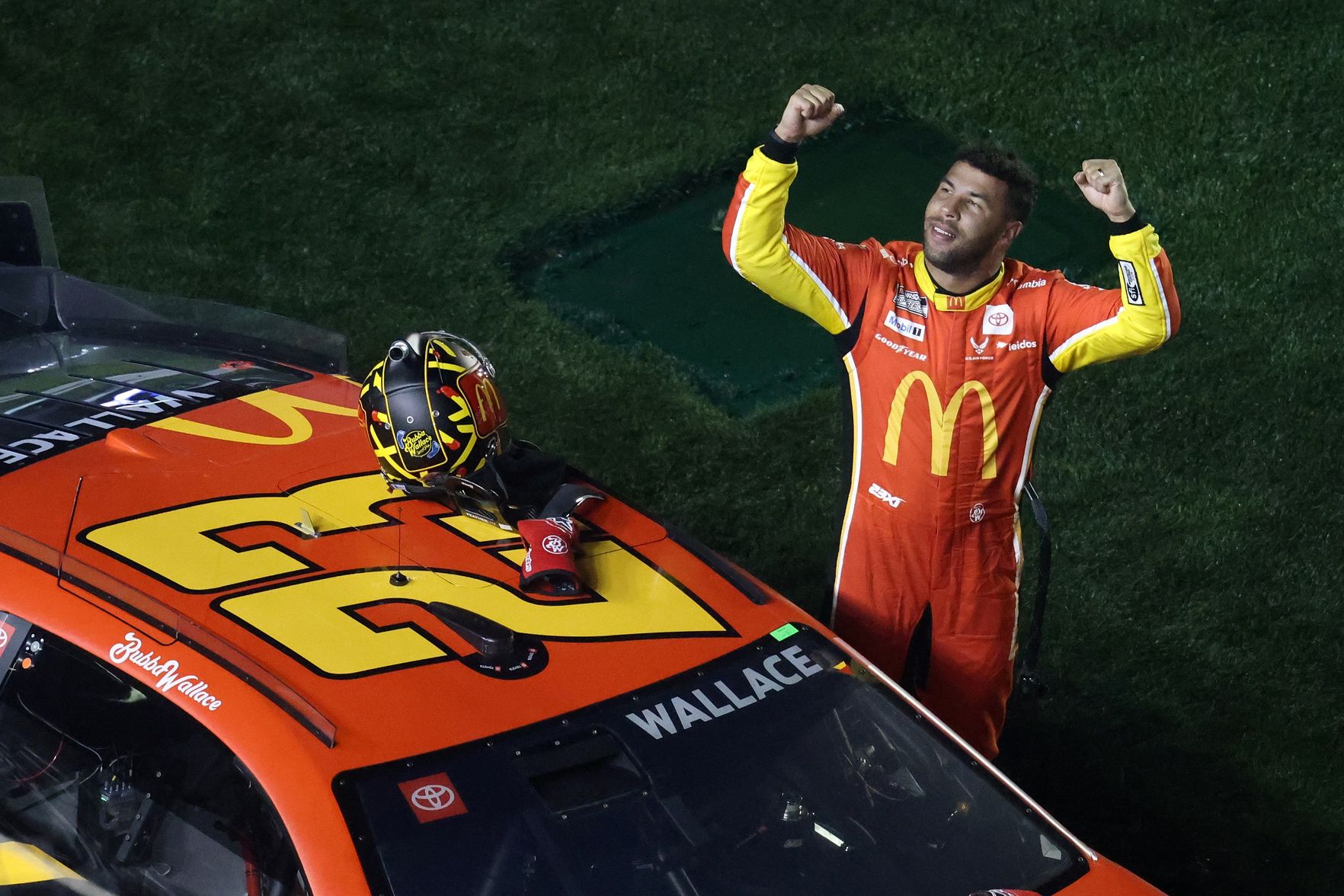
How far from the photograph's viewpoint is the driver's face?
14.1 ft

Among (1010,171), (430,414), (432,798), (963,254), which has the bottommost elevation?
(432,798)

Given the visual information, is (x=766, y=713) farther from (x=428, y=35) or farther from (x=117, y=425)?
(x=428, y=35)

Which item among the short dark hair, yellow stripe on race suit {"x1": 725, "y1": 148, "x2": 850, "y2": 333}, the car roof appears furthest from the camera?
the short dark hair

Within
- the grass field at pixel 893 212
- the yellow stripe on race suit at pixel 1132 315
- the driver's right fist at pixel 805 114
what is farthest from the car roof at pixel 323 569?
the grass field at pixel 893 212

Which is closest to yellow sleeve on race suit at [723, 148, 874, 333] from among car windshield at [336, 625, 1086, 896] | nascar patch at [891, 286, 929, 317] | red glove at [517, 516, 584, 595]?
nascar patch at [891, 286, 929, 317]

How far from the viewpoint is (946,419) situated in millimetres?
4375

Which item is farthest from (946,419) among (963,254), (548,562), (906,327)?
(548,562)

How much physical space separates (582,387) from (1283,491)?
313cm

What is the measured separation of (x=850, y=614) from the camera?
466 cm

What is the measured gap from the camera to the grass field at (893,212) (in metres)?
5.77

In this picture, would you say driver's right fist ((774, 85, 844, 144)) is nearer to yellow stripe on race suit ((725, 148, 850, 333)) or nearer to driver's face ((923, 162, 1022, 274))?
yellow stripe on race suit ((725, 148, 850, 333))

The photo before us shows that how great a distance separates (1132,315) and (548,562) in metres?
1.75

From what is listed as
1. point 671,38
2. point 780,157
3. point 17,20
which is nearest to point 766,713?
point 780,157

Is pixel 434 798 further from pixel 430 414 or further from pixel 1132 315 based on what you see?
pixel 1132 315
